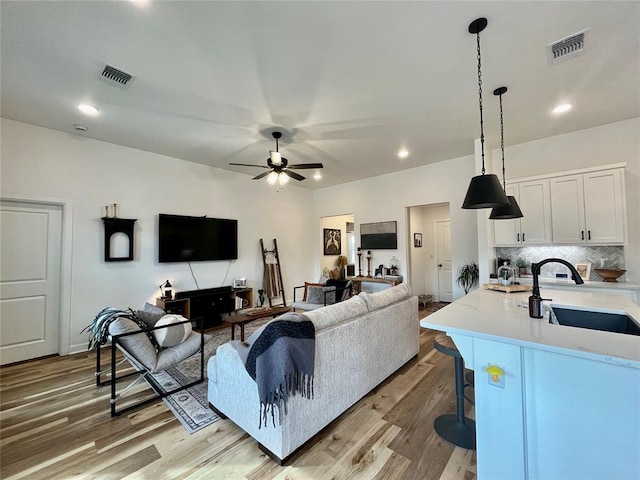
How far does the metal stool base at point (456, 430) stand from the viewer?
191 cm

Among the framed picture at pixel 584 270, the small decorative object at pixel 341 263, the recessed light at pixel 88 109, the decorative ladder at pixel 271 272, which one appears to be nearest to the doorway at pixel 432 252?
the small decorative object at pixel 341 263

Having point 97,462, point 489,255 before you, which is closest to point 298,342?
point 97,462

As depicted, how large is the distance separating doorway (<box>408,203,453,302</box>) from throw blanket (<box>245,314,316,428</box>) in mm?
5219

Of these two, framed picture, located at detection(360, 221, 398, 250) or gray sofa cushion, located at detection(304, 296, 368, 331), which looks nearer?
gray sofa cushion, located at detection(304, 296, 368, 331)

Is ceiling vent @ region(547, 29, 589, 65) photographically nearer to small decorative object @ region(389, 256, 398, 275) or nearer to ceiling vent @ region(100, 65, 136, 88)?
ceiling vent @ region(100, 65, 136, 88)

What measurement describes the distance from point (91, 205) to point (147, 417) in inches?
126

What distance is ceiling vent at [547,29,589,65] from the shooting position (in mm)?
2084

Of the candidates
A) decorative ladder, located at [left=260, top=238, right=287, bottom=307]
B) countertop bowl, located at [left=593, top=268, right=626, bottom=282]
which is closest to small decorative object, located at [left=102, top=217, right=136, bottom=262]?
decorative ladder, located at [left=260, top=238, right=287, bottom=307]

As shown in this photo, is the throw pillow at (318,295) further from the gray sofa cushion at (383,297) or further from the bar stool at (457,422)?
the bar stool at (457,422)

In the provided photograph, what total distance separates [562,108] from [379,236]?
3614mm

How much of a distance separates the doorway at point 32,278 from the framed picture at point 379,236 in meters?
5.25

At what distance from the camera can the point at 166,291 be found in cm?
444

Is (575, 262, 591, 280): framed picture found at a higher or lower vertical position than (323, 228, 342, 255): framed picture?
lower

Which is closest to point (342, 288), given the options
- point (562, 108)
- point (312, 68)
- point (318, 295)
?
point (318, 295)
